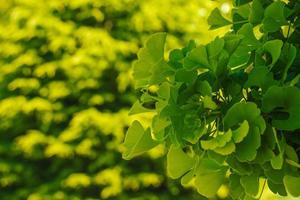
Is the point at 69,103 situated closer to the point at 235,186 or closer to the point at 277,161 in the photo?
the point at 235,186

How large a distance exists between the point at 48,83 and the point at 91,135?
57cm

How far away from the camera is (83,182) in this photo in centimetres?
466

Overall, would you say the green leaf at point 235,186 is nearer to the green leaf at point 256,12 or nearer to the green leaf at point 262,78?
the green leaf at point 262,78

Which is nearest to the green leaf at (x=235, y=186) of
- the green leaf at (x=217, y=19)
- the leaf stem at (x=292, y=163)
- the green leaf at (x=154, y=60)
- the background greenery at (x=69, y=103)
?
the leaf stem at (x=292, y=163)

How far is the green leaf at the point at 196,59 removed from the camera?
972 mm

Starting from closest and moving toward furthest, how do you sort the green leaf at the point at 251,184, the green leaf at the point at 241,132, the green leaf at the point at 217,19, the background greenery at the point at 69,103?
1. the green leaf at the point at 241,132
2. the green leaf at the point at 251,184
3. the green leaf at the point at 217,19
4. the background greenery at the point at 69,103

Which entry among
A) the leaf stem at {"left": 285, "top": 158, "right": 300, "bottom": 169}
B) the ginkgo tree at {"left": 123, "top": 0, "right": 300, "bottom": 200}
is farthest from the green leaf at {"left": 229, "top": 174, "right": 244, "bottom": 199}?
the leaf stem at {"left": 285, "top": 158, "right": 300, "bottom": 169}

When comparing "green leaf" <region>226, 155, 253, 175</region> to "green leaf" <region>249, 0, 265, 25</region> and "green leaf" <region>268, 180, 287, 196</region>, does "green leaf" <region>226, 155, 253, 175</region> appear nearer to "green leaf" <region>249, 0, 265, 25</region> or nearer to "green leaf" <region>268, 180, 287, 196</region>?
"green leaf" <region>268, 180, 287, 196</region>

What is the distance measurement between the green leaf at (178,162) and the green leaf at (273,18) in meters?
0.28

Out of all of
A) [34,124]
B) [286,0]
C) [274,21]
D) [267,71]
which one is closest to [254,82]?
[267,71]

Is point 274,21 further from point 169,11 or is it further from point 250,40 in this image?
point 169,11

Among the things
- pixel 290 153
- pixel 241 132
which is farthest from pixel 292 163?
pixel 241 132

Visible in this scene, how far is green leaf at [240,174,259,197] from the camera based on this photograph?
103 centimetres

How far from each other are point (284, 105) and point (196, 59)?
0.17 m
